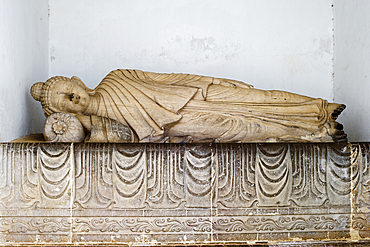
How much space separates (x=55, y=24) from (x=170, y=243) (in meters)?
3.02

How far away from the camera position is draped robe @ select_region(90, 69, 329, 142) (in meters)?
3.03

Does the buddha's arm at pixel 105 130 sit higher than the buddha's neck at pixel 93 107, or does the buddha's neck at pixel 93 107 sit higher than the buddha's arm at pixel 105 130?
the buddha's neck at pixel 93 107

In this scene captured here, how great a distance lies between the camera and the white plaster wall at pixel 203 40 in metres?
4.31

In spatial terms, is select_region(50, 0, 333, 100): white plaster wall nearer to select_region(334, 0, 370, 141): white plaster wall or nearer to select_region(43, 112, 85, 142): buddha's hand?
select_region(334, 0, 370, 141): white plaster wall

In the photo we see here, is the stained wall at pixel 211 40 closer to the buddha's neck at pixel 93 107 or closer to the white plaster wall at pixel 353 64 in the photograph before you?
the white plaster wall at pixel 353 64

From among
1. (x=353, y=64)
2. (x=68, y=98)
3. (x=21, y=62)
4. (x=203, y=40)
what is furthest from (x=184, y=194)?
(x=353, y=64)

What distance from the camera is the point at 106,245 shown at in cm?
266

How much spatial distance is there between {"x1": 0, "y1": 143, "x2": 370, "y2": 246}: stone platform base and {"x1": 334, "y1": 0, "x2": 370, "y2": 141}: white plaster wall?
48.2 inches

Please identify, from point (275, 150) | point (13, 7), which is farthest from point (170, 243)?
point (13, 7)

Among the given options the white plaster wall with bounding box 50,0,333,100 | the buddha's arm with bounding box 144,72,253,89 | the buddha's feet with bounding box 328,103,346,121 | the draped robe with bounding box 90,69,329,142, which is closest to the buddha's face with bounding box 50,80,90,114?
the draped robe with bounding box 90,69,329,142

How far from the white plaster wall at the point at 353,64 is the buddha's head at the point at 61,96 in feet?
9.17

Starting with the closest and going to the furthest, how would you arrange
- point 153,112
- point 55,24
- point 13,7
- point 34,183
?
point 34,183 → point 153,112 → point 13,7 → point 55,24

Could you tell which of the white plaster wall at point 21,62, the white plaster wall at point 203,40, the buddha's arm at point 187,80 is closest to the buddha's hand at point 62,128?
the white plaster wall at point 21,62

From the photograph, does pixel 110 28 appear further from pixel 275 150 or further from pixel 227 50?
pixel 275 150
